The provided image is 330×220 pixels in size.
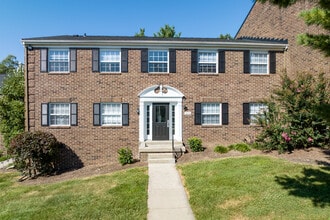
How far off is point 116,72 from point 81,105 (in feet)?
7.76

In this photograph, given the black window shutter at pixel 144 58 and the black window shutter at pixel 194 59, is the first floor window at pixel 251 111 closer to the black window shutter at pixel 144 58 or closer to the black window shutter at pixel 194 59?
the black window shutter at pixel 194 59

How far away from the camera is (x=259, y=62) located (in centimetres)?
1261

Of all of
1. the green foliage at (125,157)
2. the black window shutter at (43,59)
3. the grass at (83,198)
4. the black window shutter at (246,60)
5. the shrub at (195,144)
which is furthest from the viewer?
the black window shutter at (246,60)

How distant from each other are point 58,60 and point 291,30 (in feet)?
40.0

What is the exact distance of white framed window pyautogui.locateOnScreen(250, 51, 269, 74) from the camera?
12555mm

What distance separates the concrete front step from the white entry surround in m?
1.49

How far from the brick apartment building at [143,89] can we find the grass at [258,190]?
3.80 metres

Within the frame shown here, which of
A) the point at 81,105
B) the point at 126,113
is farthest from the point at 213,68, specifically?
the point at 81,105

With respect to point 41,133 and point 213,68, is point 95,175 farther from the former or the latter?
point 213,68

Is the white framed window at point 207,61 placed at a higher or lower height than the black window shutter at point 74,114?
higher

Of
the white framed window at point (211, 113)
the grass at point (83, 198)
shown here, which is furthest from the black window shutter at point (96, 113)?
the white framed window at point (211, 113)

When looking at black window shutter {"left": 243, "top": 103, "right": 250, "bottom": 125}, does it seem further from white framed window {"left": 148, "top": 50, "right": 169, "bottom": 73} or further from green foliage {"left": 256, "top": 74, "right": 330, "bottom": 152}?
white framed window {"left": 148, "top": 50, "right": 169, "bottom": 73}

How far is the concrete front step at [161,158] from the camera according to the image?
33.9 feet

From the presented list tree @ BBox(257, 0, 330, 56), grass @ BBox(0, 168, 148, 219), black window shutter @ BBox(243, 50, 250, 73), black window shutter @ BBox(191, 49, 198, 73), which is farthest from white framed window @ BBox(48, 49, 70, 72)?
tree @ BBox(257, 0, 330, 56)
